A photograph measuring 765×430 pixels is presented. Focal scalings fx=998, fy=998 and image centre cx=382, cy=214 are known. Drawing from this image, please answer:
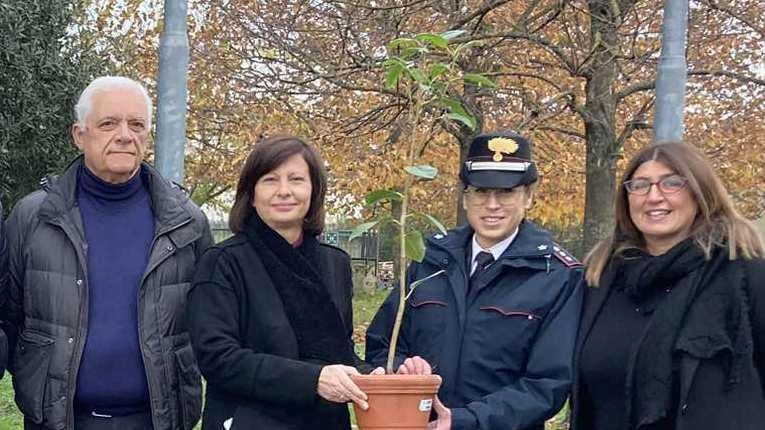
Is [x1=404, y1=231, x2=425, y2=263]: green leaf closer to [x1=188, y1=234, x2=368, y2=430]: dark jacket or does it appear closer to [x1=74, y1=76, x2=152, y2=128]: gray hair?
[x1=188, y1=234, x2=368, y2=430]: dark jacket

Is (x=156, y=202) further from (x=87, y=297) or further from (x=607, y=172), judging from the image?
(x=607, y=172)

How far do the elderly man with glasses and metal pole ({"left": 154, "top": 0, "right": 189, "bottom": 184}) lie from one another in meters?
1.99

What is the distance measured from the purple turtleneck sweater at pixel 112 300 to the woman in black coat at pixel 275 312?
14.8 inches

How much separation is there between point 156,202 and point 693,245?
195 cm

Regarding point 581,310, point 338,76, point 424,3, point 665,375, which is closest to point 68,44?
point 338,76

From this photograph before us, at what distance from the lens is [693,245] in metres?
3.38

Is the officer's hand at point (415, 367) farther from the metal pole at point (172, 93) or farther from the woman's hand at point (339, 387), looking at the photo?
the metal pole at point (172, 93)

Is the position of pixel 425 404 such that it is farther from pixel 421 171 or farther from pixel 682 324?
pixel 682 324

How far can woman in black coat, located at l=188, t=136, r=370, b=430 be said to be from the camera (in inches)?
124

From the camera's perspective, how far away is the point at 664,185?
11.3ft

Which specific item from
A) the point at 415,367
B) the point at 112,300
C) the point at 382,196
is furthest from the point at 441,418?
the point at 112,300

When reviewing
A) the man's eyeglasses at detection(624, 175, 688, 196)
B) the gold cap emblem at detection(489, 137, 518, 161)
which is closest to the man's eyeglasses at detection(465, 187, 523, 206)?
the gold cap emblem at detection(489, 137, 518, 161)

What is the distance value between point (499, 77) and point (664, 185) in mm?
6720

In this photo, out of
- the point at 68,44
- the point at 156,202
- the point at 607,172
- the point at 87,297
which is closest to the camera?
the point at 87,297
